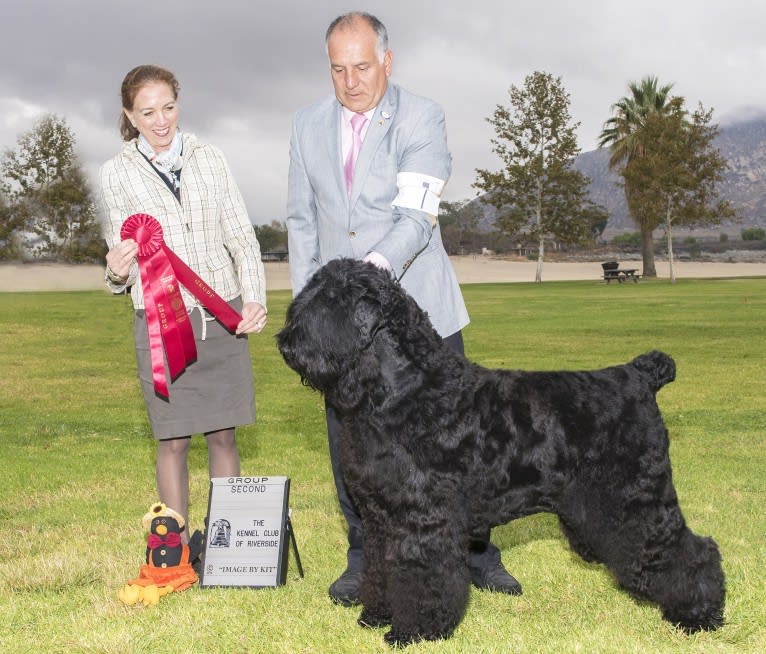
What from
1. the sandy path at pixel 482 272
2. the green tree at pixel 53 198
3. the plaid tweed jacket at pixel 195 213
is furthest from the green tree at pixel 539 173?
the plaid tweed jacket at pixel 195 213

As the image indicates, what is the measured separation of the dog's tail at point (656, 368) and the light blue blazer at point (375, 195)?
106cm

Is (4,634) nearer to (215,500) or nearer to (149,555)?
(149,555)

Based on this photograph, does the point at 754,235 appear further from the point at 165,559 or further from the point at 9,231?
the point at 165,559

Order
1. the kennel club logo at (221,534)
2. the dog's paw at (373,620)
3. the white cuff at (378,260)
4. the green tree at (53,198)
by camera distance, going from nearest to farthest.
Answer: the white cuff at (378,260), the dog's paw at (373,620), the kennel club logo at (221,534), the green tree at (53,198)

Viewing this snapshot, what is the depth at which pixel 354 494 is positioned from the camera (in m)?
3.99

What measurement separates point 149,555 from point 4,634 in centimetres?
86

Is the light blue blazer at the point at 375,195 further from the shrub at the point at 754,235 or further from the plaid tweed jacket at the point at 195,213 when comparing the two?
the shrub at the point at 754,235

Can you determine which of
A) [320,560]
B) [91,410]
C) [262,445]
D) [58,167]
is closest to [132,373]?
[91,410]

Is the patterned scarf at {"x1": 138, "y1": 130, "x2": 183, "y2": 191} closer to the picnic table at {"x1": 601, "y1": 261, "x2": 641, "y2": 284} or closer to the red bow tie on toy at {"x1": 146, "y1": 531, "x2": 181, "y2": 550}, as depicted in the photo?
the red bow tie on toy at {"x1": 146, "y1": 531, "x2": 181, "y2": 550}

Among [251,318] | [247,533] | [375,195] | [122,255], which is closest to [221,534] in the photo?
[247,533]

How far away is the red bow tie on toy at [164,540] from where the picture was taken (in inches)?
189

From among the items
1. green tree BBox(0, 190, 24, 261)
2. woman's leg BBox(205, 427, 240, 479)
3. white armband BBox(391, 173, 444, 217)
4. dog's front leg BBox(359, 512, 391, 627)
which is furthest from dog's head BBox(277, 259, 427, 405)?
green tree BBox(0, 190, 24, 261)

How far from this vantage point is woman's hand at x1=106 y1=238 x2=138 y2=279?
14.9 ft

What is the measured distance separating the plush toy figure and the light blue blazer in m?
1.61
